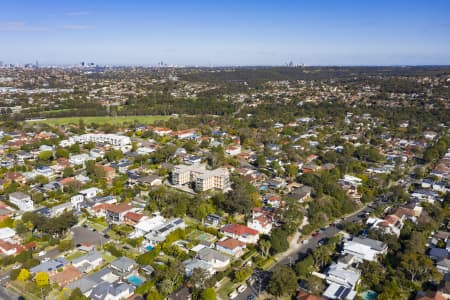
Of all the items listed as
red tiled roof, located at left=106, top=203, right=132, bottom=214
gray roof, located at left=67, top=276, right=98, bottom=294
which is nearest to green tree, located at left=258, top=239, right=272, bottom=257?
gray roof, located at left=67, top=276, right=98, bottom=294

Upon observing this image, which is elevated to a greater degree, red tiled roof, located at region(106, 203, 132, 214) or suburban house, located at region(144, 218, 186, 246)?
red tiled roof, located at region(106, 203, 132, 214)

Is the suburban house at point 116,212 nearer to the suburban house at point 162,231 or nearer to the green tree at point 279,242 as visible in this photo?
the suburban house at point 162,231

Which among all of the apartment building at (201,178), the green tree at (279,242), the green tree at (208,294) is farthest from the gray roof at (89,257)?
the apartment building at (201,178)

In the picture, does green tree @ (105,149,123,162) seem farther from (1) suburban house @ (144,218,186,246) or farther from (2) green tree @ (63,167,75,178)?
(1) suburban house @ (144,218,186,246)

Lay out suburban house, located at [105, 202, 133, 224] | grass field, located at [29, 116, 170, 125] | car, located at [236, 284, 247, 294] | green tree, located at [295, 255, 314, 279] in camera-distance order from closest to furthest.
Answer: car, located at [236, 284, 247, 294], green tree, located at [295, 255, 314, 279], suburban house, located at [105, 202, 133, 224], grass field, located at [29, 116, 170, 125]

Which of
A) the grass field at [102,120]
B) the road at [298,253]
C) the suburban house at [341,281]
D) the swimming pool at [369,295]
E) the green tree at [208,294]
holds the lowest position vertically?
the grass field at [102,120]

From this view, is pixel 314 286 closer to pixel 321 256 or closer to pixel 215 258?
pixel 321 256

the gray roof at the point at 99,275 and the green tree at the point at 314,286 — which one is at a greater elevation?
the green tree at the point at 314,286

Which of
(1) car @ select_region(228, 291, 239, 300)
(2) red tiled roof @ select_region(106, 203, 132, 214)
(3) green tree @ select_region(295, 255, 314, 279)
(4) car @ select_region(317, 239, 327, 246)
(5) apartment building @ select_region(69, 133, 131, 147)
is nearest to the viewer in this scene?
(1) car @ select_region(228, 291, 239, 300)
